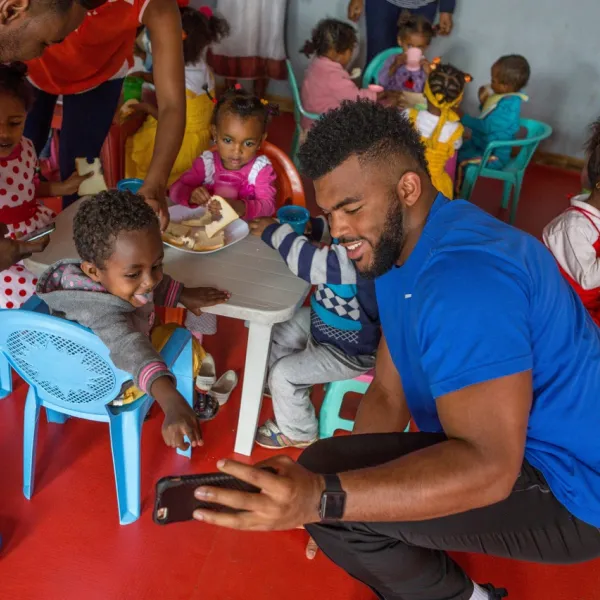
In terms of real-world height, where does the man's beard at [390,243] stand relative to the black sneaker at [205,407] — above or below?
above

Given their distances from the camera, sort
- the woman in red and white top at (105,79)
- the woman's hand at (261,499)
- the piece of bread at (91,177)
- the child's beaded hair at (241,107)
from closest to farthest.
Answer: the woman's hand at (261,499)
the woman in red and white top at (105,79)
the child's beaded hair at (241,107)
the piece of bread at (91,177)

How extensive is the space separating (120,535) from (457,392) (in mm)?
1257

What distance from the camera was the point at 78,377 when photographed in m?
1.72

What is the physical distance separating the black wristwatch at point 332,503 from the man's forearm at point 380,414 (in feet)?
1.92

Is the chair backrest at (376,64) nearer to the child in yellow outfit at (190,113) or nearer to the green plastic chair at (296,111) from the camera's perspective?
the green plastic chair at (296,111)

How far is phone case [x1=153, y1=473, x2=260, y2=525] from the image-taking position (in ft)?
3.75

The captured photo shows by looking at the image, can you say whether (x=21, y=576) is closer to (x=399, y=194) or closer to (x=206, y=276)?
(x=206, y=276)

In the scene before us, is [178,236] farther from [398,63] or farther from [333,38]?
[398,63]

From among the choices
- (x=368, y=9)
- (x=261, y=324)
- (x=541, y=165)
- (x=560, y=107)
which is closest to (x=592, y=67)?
(x=560, y=107)

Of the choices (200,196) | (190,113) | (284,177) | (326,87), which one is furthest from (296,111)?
(200,196)

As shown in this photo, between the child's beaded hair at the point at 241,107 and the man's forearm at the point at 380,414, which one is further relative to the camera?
the child's beaded hair at the point at 241,107

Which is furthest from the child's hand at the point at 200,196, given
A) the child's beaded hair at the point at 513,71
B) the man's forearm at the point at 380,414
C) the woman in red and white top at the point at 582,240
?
the child's beaded hair at the point at 513,71

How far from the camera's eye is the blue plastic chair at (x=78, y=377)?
160 centimetres

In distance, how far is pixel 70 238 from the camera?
197 centimetres
